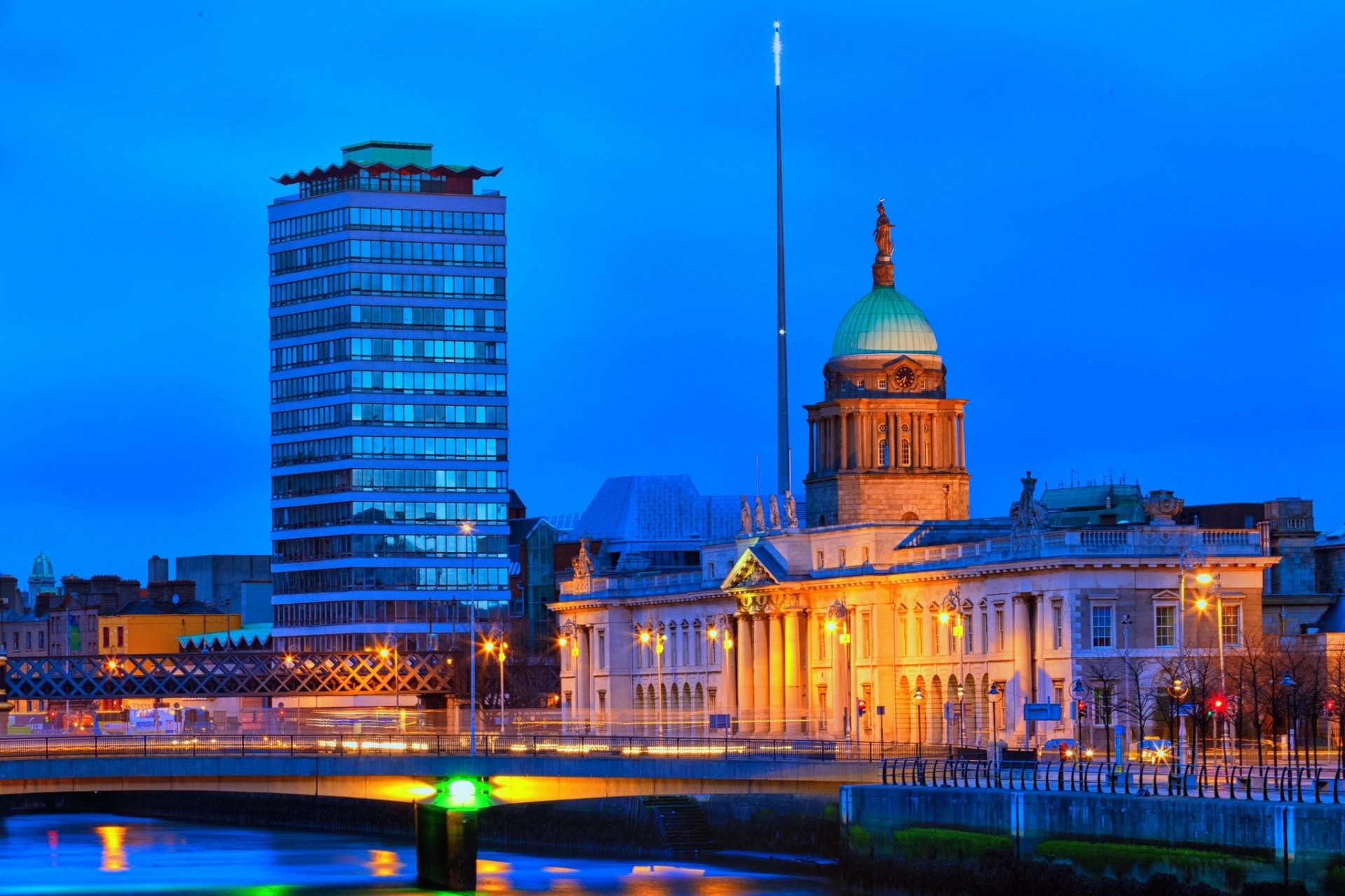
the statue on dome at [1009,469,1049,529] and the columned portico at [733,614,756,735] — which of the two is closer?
the statue on dome at [1009,469,1049,529]

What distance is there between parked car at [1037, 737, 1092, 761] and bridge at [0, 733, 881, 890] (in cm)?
746

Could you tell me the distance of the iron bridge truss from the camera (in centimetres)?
17950

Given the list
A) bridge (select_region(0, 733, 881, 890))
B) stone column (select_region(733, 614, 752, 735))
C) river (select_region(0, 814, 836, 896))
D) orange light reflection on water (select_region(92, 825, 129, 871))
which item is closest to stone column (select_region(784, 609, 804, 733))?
stone column (select_region(733, 614, 752, 735))

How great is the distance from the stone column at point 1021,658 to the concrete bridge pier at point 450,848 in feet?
156

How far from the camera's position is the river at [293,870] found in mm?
108500

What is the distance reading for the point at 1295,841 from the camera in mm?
75125

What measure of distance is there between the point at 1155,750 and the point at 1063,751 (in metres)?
8.33

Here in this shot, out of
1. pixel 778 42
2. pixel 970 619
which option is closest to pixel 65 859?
pixel 970 619

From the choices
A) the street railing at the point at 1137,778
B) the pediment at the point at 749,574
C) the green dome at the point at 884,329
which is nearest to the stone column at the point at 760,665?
the pediment at the point at 749,574

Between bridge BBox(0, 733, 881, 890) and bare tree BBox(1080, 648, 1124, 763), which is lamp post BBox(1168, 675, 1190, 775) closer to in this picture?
bare tree BBox(1080, 648, 1124, 763)

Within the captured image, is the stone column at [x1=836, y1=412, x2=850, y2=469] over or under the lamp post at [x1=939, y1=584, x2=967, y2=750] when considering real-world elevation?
over

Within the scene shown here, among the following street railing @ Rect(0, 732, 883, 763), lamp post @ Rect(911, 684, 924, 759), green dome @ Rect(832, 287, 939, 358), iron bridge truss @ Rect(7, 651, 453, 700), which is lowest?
street railing @ Rect(0, 732, 883, 763)

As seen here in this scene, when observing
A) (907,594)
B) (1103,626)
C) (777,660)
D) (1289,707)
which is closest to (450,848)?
(1289,707)

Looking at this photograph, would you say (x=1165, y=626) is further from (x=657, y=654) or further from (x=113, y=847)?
(x=657, y=654)
